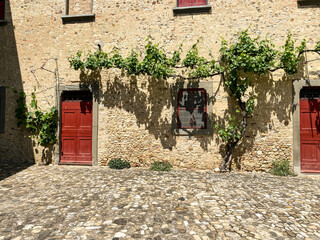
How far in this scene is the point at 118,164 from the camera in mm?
5949

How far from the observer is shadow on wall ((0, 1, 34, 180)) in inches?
259

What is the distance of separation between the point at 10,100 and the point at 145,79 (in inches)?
186

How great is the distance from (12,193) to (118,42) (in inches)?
193

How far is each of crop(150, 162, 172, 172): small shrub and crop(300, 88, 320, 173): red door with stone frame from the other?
12.6 ft

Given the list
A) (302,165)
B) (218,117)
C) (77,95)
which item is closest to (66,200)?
(77,95)

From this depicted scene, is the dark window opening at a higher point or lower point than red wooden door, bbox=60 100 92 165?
higher

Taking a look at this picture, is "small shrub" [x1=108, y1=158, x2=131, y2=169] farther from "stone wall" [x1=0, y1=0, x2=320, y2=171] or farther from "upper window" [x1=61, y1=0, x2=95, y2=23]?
"upper window" [x1=61, y1=0, x2=95, y2=23]

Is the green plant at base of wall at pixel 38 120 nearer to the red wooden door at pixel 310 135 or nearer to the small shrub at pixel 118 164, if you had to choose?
the small shrub at pixel 118 164

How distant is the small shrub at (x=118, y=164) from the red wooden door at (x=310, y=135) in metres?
5.15

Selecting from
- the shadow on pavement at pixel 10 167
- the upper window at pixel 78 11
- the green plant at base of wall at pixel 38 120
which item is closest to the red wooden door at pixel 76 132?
the green plant at base of wall at pixel 38 120

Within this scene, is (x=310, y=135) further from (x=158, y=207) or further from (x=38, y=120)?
(x=38, y=120)

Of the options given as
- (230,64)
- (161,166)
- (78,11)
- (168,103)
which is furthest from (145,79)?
(78,11)

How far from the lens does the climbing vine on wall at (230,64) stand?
17.3 feet

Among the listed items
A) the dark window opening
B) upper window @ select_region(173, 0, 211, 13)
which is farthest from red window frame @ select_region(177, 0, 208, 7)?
the dark window opening
